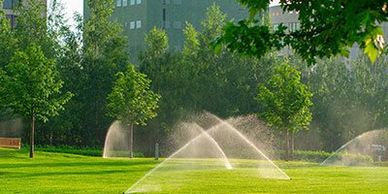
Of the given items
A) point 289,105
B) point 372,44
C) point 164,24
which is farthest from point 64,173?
point 164,24

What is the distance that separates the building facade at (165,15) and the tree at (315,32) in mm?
88617

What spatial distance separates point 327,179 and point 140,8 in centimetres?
7275

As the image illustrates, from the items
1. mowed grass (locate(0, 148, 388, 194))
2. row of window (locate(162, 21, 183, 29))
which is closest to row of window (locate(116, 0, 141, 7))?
row of window (locate(162, 21, 183, 29))

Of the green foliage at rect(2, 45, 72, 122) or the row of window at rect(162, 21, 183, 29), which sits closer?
the green foliage at rect(2, 45, 72, 122)

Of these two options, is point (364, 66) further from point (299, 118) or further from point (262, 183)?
point (262, 183)

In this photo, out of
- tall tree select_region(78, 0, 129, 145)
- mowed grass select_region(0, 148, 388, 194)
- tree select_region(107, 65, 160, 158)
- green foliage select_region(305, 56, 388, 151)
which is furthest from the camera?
green foliage select_region(305, 56, 388, 151)

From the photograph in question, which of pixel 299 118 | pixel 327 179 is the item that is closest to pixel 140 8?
pixel 299 118

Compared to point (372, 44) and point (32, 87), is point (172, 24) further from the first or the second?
point (372, 44)

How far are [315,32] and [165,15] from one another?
90606 millimetres

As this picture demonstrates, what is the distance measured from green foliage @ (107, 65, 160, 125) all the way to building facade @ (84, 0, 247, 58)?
45.2 meters

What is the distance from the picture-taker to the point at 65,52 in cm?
6569

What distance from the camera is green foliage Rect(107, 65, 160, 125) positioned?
2013 inches

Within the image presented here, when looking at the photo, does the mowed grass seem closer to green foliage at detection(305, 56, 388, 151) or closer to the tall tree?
the tall tree

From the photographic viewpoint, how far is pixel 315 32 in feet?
27.6
